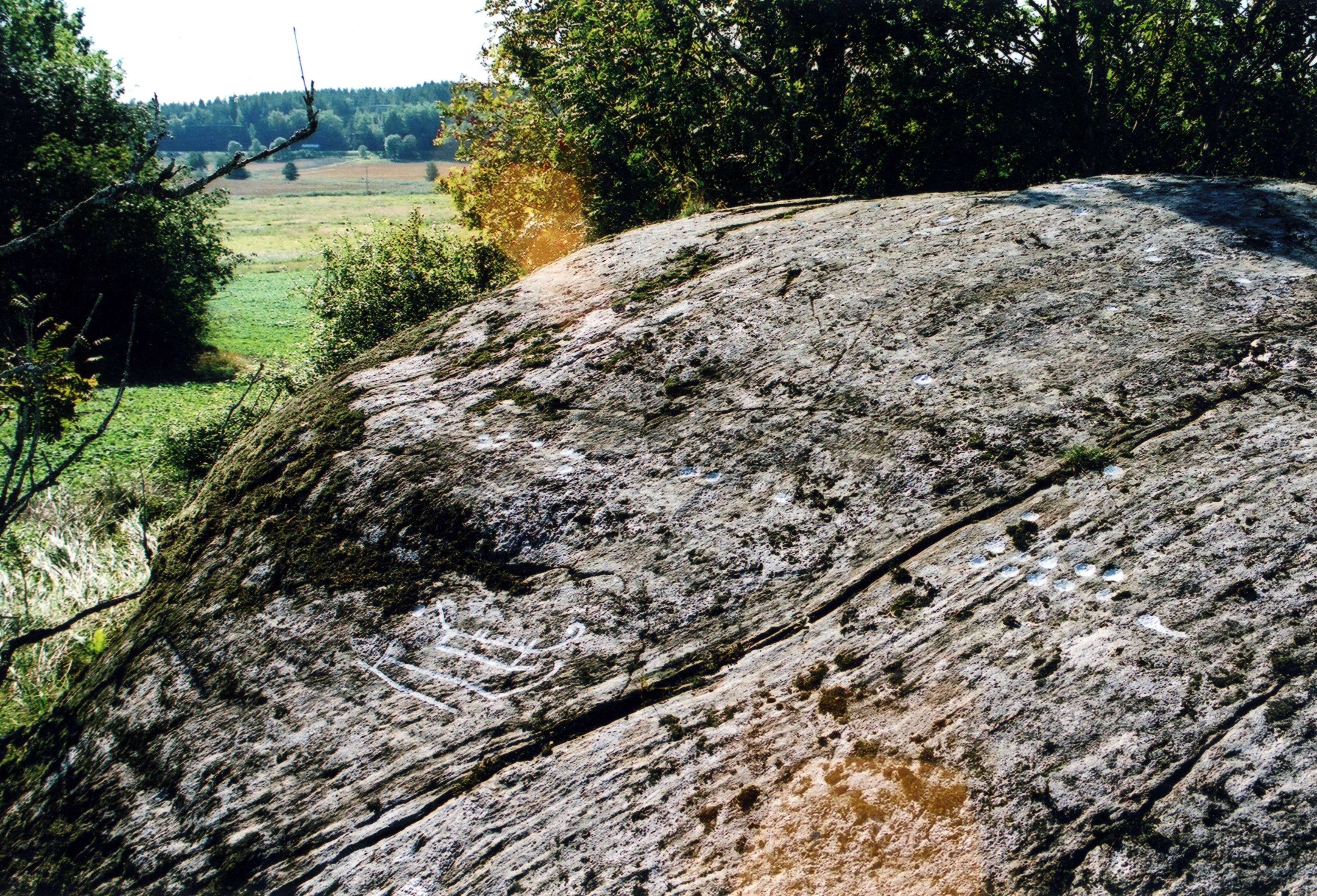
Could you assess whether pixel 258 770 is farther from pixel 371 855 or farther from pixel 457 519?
pixel 457 519

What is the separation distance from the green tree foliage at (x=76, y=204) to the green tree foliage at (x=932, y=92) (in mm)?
14119

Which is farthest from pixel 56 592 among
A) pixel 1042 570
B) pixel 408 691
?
pixel 1042 570

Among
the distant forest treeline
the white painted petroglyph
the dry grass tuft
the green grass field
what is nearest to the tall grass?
the dry grass tuft

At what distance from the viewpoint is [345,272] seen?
18.3 metres

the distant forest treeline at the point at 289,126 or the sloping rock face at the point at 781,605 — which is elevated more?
the distant forest treeline at the point at 289,126

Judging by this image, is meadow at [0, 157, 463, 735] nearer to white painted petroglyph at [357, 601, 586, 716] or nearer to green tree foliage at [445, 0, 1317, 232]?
white painted petroglyph at [357, 601, 586, 716]

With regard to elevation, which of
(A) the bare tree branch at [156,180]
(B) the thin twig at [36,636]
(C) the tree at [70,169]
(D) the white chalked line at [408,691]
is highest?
(C) the tree at [70,169]

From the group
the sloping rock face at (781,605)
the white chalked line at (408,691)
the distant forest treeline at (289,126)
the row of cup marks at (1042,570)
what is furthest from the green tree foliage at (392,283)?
the distant forest treeline at (289,126)

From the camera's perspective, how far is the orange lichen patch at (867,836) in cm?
247

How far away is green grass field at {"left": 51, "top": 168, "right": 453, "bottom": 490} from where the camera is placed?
729 inches

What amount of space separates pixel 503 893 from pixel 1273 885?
2298 mm

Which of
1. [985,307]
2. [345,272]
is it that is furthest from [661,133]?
[345,272]

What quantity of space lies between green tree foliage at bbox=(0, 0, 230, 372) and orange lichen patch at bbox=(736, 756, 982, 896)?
21256mm

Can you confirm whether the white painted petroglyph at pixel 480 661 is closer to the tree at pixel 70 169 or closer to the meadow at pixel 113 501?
the meadow at pixel 113 501
